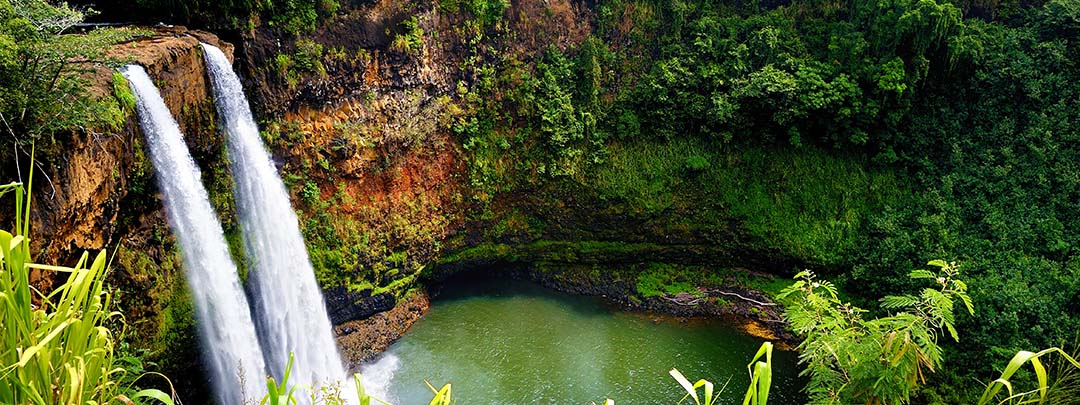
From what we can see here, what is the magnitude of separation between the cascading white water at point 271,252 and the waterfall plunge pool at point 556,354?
4.76ft

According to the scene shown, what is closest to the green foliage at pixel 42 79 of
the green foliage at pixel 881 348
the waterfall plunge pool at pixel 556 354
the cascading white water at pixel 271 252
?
the cascading white water at pixel 271 252

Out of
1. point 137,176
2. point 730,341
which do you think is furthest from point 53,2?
point 730,341

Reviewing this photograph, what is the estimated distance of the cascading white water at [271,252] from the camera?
28.2 feet

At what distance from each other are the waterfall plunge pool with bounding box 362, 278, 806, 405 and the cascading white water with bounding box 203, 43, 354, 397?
57.2 inches

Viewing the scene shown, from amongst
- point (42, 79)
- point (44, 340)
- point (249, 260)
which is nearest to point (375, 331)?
point (249, 260)

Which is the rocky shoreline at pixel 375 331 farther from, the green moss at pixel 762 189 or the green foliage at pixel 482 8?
the green foliage at pixel 482 8

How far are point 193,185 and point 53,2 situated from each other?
3373 mm

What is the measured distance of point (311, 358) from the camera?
10234 mm

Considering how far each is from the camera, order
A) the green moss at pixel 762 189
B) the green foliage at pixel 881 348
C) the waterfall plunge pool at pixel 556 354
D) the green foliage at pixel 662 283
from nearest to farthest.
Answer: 1. the green foliage at pixel 881 348
2. the waterfall plunge pool at pixel 556 354
3. the green moss at pixel 762 189
4. the green foliage at pixel 662 283

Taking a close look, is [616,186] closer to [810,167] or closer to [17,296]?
[810,167]

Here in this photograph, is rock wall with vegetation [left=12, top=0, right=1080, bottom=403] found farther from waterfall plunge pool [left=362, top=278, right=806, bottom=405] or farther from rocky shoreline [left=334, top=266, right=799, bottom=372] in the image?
waterfall plunge pool [left=362, top=278, right=806, bottom=405]

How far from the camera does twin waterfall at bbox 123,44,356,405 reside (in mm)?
7133

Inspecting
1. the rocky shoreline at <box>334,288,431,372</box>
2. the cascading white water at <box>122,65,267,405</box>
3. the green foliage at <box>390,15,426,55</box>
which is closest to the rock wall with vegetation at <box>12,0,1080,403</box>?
the green foliage at <box>390,15,426,55</box>

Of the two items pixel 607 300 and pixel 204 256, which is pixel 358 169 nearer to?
pixel 204 256
